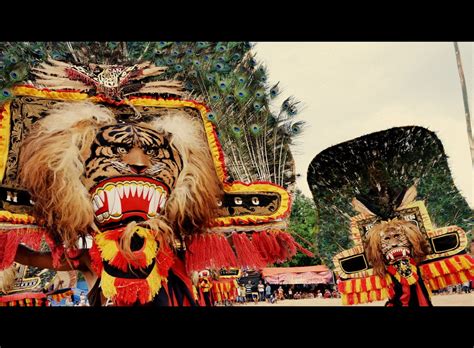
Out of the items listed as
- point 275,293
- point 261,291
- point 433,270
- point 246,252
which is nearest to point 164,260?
point 246,252

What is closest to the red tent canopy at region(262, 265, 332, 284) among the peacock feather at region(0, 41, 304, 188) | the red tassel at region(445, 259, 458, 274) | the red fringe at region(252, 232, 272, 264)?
the red fringe at region(252, 232, 272, 264)

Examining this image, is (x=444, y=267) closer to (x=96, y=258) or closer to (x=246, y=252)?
(x=246, y=252)

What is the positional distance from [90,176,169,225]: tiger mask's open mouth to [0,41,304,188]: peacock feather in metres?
0.86

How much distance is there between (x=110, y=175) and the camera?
4004 millimetres

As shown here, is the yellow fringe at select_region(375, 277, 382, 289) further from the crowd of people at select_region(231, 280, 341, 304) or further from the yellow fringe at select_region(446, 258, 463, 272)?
the yellow fringe at select_region(446, 258, 463, 272)

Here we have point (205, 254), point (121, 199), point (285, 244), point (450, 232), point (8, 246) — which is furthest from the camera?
point (450, 232)

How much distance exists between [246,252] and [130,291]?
1.03m

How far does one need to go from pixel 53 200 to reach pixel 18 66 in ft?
4.21

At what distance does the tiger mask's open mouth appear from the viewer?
3.98 meters

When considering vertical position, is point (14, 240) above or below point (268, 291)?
above

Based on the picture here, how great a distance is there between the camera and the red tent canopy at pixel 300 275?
15.1ft

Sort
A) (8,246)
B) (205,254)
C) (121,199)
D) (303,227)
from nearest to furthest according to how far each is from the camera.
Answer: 1. (8,246)
2. (121,199)
3. (205,254)
4. (303,227)

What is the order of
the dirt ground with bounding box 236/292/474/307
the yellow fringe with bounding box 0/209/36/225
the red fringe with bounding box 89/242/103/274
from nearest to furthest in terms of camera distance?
the yellow fringe with bounding box 0/209/36/225, the red fringe with bounding box 89/242/103/274, the dirt ground with bounding box 236/292/474/307

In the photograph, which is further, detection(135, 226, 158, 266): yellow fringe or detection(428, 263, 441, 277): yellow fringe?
detection(428, 263, 441, 277): yellow fringe
